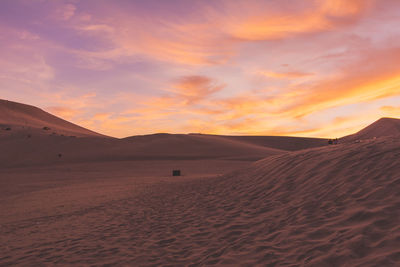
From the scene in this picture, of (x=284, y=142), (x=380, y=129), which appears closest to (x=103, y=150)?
(x=284, y=142)

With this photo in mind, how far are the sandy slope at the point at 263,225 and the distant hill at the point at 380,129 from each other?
71.7m

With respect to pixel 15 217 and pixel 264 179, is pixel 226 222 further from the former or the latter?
pixel 15 217

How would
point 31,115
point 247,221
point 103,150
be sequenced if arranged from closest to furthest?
point 247,221, point 103,150, point 31,115

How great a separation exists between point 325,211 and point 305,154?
600cm

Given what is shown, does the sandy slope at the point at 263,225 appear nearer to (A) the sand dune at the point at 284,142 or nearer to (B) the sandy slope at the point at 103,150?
(B) the sandy slope at the point at 103,150

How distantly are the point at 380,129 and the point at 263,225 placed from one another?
85578mm

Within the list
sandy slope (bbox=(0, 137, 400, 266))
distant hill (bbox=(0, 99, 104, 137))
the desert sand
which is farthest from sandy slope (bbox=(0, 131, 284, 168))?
distant hill (bbox=(0, 99, 104, 137))

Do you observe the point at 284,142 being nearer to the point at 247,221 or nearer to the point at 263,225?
Answer: the point at 247,221

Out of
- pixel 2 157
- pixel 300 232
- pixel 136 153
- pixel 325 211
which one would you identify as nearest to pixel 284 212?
pixel 325 211

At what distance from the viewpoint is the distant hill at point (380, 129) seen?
75.5m

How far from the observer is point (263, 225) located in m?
7.25

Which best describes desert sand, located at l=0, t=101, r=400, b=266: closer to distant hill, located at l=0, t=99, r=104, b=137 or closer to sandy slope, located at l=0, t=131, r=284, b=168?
sandy slope, located at l=0, t=131, r=284, b=168

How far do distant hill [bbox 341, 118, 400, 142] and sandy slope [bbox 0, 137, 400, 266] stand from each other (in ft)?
235

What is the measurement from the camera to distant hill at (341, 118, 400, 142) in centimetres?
7550
